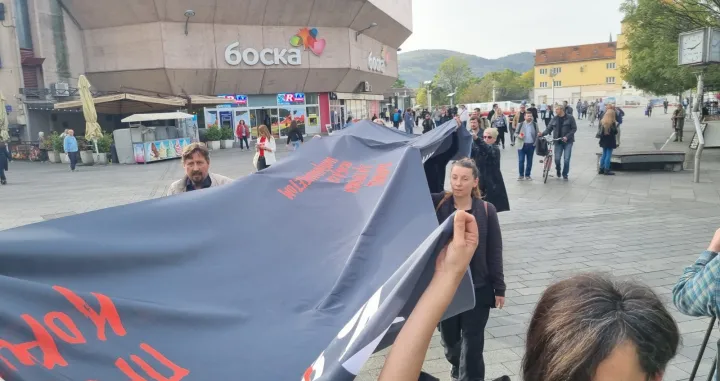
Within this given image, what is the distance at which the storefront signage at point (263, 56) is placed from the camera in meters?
31.9

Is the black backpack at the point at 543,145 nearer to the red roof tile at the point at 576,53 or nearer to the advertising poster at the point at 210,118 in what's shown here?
the advertising poster at the point at 210,118

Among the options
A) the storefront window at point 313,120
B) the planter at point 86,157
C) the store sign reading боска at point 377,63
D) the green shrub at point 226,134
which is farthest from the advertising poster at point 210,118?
the store sign reading боска at point 377,63

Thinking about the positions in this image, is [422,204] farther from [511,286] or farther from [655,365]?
[511,286]

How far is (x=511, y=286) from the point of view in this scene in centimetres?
581

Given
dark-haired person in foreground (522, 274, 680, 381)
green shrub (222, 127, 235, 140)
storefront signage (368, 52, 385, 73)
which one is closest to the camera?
dark-haired person in foreground (522, 274, 680, 381)

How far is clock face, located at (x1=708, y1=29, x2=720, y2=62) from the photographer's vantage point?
1010 cm

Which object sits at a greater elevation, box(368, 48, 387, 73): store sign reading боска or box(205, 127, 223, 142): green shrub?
box(368, 48, 387, 73): store sign reading боска

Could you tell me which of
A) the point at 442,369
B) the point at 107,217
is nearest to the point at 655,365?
the point at 107,217

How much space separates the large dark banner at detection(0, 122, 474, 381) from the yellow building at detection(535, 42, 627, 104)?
103442 mm

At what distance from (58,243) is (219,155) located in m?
22.6

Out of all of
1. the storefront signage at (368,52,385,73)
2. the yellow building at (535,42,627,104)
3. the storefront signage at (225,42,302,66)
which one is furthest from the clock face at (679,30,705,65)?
the yellow building at (535,42,627,104)

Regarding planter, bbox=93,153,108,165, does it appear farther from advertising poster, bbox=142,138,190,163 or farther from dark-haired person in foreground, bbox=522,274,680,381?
dark-haired person in foreground, bbox=522,274,680,381

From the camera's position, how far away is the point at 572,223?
28.2 feet

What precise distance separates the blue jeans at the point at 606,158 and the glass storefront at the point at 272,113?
78.0ft
